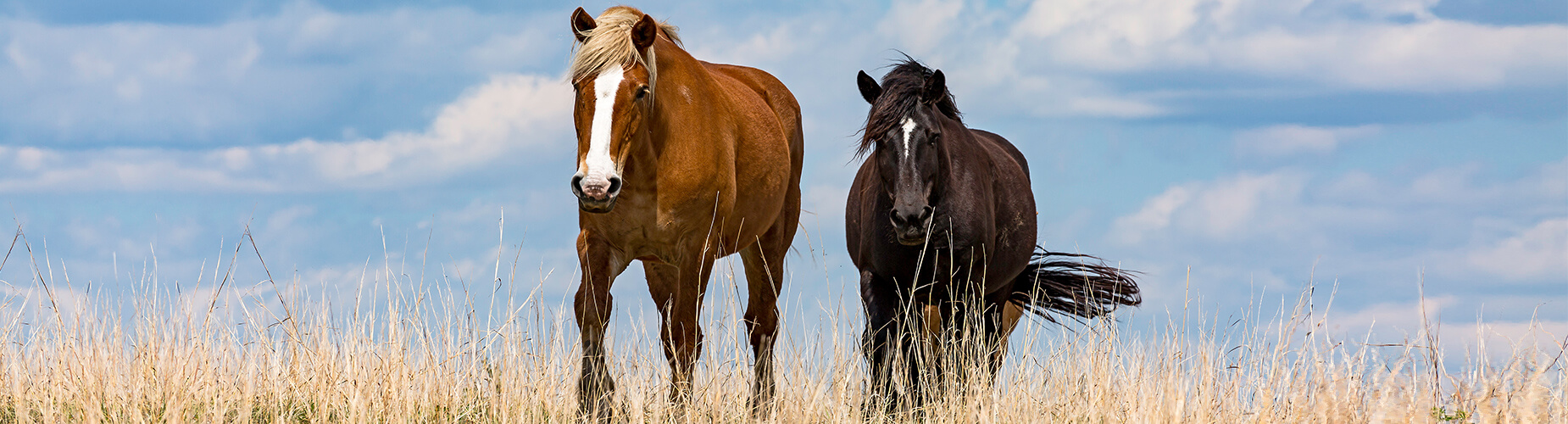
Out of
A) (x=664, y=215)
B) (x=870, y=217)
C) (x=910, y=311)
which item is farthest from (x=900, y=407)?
(x=664, y=215)

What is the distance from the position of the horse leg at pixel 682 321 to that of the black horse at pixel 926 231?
0.95 m

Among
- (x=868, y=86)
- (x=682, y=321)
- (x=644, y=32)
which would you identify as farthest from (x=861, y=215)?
(x=644, y=32)

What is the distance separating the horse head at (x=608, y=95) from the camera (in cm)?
546

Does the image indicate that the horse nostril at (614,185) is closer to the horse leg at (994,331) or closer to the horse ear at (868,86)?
the horse ear at (868,86)

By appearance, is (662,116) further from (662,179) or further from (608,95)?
(608,95)

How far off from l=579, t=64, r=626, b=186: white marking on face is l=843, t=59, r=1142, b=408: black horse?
5.22 feet

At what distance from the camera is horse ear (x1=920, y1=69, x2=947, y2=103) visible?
22.7 feet

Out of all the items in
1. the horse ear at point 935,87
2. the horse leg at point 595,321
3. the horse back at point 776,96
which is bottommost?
the horse leg at point 595,321

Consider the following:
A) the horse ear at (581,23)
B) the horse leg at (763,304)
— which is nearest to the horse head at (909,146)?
the horse leg at (763,304)

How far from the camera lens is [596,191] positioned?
541 centimetres

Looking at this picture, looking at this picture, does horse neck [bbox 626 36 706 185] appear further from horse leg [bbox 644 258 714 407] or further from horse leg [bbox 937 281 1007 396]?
horse leg [bbox 937 281 1007 396]

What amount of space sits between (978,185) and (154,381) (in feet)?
14.1

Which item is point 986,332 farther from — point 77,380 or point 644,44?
point 77,380

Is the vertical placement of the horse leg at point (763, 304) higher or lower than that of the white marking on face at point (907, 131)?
lower
